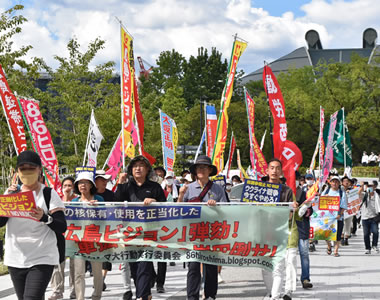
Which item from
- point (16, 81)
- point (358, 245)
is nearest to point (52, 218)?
point (16, 81)

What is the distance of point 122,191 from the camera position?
8016 mm

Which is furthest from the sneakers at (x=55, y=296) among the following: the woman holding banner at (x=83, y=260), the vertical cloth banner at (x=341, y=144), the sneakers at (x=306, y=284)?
the vertical cloth banner at (x=341, y=144)

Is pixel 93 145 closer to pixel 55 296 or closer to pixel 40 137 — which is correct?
pixel 40 137

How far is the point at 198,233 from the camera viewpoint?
7.77 meters

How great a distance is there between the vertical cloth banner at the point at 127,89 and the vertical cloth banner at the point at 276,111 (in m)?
2.82

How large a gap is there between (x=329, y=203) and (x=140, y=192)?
8.18m

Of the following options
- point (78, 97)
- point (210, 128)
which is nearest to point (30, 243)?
point (210, 128)

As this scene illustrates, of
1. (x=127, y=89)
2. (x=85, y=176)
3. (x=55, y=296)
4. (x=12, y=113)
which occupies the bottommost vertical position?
(x=55, y=296)

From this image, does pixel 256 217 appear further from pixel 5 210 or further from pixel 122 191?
pixel 5 210

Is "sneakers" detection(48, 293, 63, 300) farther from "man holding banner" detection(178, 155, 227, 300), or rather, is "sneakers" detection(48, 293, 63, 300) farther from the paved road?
"man holding banner" detection(178, 155, 227, 300)

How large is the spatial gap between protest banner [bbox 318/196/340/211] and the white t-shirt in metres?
10.5

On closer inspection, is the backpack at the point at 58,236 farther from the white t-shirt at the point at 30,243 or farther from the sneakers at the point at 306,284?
the sneakers at the point at 306,284

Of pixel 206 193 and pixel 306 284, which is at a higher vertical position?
pixel 206 193

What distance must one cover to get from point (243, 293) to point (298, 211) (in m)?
1.52
